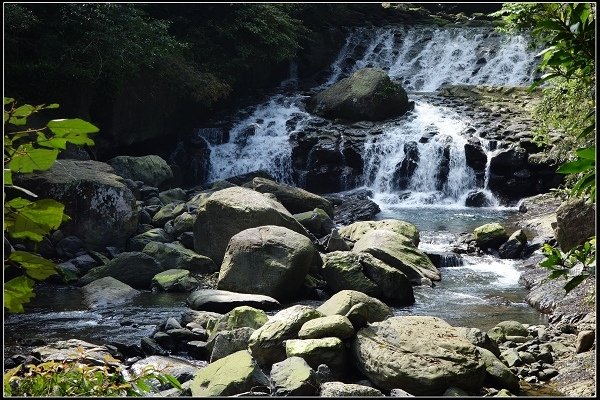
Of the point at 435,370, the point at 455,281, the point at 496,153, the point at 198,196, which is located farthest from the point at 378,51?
the point at 435,370

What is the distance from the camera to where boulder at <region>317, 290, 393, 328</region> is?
714 cm

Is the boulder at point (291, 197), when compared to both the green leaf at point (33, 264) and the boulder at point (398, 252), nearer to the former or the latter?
the boulder at point (398, 252)

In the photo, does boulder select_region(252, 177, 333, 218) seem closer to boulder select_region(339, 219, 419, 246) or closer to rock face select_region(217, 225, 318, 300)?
boulder select_region(339, 219, 419, 246)

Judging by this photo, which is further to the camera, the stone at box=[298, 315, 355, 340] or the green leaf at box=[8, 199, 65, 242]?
the stone at box=[298, 315, 355, 340]

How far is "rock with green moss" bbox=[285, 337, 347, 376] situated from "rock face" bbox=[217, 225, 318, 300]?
2964 millimetres

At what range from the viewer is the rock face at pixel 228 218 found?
37.5 feet

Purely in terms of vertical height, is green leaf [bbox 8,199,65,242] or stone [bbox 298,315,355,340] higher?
green leaf [bbox 8,199,65,242]

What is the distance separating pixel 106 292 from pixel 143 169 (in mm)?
6976

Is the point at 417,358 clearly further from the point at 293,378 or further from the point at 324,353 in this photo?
the point at 293,378

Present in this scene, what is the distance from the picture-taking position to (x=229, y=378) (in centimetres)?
613

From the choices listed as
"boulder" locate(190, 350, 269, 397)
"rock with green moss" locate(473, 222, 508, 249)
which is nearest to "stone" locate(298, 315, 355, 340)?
"boulder" locate(190, 350, 269, 397)

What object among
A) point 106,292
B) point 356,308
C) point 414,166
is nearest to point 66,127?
point 356,308

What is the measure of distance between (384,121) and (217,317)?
1382cm

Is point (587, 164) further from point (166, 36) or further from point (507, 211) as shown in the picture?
point (166, 36)
